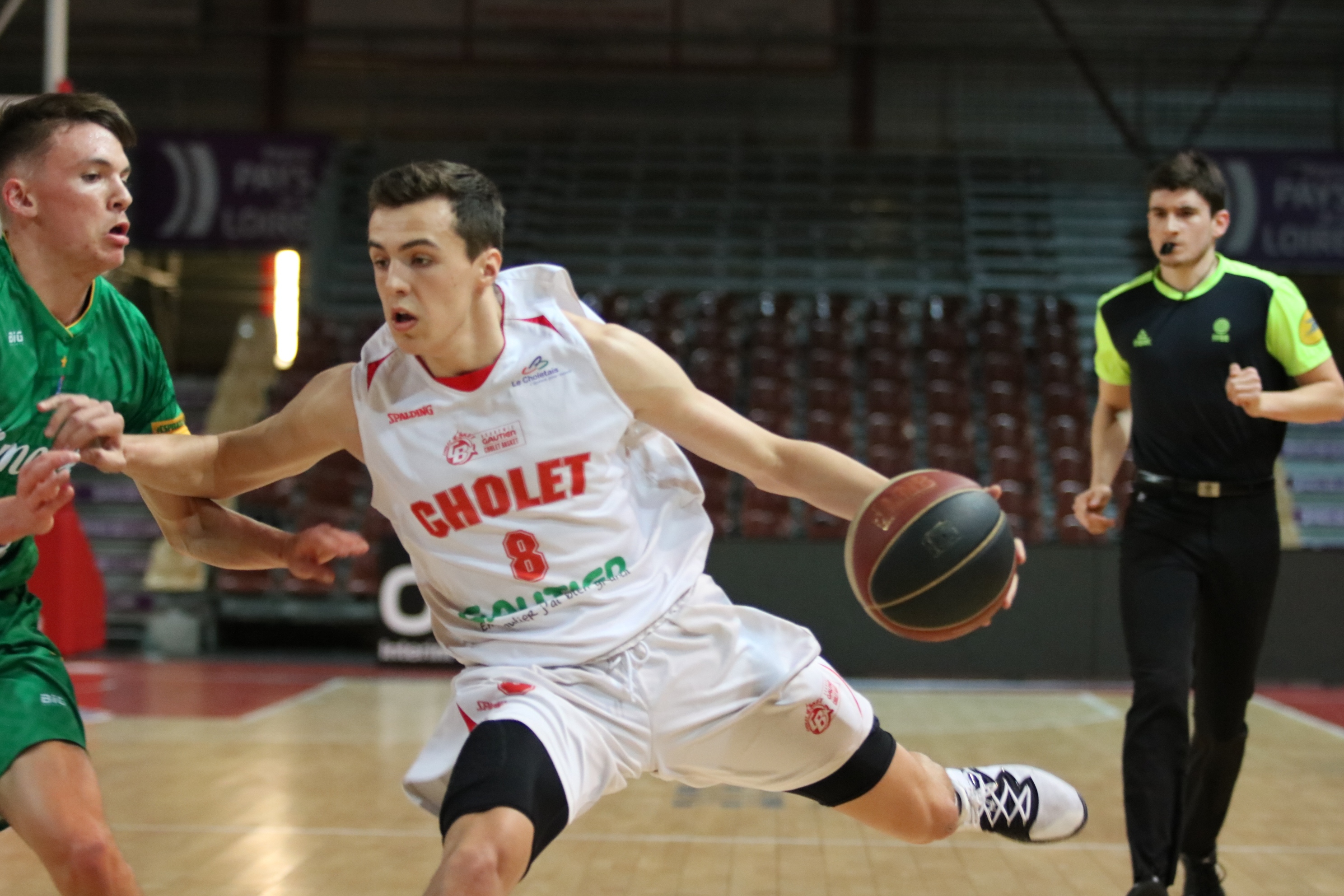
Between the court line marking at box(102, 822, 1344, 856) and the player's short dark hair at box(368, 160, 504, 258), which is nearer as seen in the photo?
the player's short dark hair at box(368, 160, 504, 258)

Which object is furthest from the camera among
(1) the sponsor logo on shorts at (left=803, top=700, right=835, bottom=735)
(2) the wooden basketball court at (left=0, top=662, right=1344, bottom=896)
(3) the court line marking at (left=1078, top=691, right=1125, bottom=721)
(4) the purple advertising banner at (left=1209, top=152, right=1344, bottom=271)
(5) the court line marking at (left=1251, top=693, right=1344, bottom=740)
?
(4) the purple advertising banner at (left=1209, top=152, right=1344, bottom=271)

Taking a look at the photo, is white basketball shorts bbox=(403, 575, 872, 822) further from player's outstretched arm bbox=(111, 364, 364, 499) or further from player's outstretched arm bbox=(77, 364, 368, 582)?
player's outstretched arm bbox=(111, 364, 364, 499)

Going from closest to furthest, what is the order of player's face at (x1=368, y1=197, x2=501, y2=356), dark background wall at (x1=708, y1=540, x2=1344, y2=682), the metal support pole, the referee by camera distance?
player's face at (x1=368, y1=197, x2=501, y2=356) < the referee < the metal support pole < dark background wall at (x1=708, y1=540, x2=1344, y2=682)

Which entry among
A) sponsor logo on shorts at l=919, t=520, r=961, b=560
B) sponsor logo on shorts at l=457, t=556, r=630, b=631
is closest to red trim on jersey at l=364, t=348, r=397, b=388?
sponsor logo on shorts at l=457, t=556, r=630, b=631

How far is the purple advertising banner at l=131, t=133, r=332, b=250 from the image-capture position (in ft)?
40.9

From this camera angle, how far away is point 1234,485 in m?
3.86

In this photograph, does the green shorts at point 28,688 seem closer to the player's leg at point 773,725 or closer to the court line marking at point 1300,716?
the player's leg at point 773,725

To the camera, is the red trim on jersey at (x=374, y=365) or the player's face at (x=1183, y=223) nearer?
the red trim on jersey at (x=374, y=365)

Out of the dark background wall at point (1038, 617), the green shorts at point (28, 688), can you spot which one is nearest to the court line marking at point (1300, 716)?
the dark background wall at point (1038, 617)

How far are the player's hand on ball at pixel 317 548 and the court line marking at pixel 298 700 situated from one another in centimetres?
484

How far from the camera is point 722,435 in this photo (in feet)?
9.23

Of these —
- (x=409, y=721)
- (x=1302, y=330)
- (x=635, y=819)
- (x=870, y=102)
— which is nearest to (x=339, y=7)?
(x=870, y=102)

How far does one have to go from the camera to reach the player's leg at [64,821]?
244 cm

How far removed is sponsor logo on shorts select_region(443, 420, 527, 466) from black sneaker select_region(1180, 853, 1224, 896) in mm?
2607
